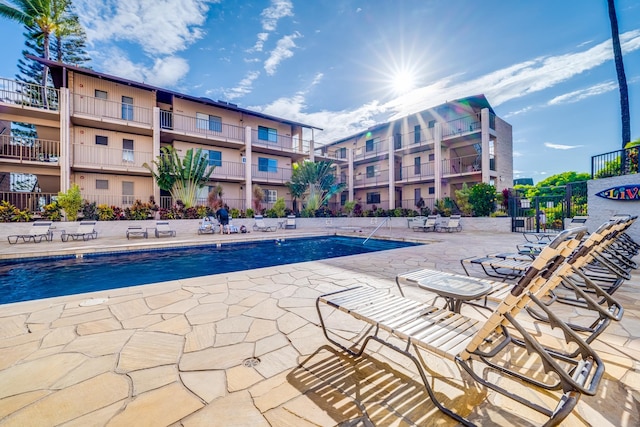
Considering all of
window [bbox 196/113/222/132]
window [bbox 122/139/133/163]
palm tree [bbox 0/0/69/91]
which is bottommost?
window [bbox 122/139/133/163]

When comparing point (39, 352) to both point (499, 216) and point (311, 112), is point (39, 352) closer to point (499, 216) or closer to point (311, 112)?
point (499, 216)

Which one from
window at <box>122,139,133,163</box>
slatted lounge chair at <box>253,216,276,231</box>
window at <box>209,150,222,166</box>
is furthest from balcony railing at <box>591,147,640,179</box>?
window at <box>122,139,133,163</box>

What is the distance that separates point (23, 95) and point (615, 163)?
93.3 feet

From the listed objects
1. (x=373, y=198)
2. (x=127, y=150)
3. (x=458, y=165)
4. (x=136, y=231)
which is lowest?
(x=136, y=231)

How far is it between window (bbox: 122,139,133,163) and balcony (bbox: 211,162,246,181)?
5183mm

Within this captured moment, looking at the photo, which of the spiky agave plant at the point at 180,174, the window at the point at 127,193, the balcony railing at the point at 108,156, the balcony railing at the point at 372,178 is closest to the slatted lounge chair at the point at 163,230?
the spiky agave plant at the point at 180,174

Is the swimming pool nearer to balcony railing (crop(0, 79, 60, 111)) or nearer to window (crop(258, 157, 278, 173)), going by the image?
balcony railing (crop(0, 79, 60, 111))

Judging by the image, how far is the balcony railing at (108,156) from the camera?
1561cm

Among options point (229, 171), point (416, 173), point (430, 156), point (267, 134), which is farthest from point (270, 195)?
point (430, 156)

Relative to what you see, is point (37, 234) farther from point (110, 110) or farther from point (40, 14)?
point (40, 14)

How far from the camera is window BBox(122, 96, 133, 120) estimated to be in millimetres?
17188

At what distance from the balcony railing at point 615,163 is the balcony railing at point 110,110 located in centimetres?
2426

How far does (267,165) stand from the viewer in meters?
Result: 22.8

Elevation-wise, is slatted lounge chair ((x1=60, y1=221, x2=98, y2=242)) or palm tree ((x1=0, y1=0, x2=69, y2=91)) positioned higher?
palm tree ((x1=0, y1=0, x2=69, y2=91))
